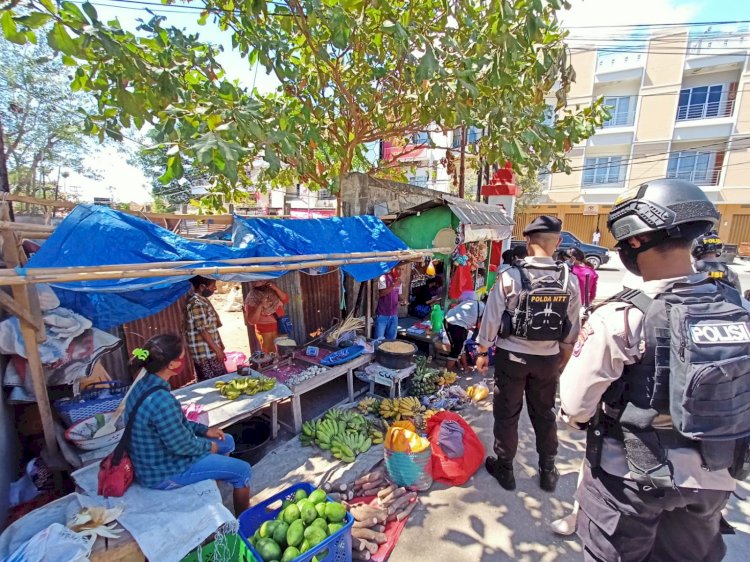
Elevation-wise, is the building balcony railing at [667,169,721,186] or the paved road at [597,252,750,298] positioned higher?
the building balcony railing at [667,169,721,186]

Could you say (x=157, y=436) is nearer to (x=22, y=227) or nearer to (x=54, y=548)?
(x=54, y=548)

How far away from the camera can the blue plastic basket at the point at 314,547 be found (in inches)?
90.3

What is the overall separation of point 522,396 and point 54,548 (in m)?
3.47

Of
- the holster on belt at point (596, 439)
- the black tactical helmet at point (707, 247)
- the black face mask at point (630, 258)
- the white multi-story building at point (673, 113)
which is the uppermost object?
the white multi-story building at point (673, 113)

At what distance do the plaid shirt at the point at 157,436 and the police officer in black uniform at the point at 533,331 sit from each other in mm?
2617

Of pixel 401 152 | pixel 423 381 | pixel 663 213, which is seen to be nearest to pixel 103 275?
pixel 663 213

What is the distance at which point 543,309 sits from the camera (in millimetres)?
3014

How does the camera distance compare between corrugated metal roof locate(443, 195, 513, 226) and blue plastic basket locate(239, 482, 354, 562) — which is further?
corrugated metal roof locate(443, 195, 513, 226)

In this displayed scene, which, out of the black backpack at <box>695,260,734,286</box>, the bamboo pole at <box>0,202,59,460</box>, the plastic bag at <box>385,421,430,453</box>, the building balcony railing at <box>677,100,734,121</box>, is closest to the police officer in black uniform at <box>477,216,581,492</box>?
the plastic bag at <box>385,421,430,453</box>

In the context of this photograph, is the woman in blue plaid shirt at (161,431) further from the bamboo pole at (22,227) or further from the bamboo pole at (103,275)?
the bamboo pole at (22,227)

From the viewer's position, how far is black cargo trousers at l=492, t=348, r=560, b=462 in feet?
10.4

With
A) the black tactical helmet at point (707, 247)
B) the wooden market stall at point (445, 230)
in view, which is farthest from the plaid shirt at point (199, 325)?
the black tactical helmet at point (707, 247)

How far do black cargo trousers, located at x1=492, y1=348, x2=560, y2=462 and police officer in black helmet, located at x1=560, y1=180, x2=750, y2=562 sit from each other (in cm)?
120

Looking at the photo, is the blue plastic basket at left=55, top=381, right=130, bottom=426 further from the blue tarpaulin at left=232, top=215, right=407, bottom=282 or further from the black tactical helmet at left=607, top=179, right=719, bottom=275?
the black tactical helmet at left=607, top=179, right=719, bottom=275
